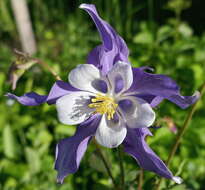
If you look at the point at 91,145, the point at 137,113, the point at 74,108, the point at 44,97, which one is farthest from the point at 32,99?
the point at 91,145

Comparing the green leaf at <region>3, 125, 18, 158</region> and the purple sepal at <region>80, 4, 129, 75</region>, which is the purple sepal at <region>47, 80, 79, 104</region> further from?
the green leaf at <region>3, 125, 18, 158</region>

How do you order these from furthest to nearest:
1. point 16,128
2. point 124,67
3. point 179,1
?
1. point 179,1
2. point 16,128
3. point 124,67

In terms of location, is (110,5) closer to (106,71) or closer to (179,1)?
(179,1)

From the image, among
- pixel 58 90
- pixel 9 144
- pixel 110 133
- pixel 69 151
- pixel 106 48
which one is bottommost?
pixel 9 144

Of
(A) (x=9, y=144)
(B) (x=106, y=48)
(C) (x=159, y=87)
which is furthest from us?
(A) (x=9, y=144)

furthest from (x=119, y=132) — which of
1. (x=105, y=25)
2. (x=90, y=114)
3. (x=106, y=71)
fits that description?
(x=105, y=25)

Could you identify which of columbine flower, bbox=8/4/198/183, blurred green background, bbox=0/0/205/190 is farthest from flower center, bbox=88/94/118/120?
blurred green background, bbox=0/0/205/190

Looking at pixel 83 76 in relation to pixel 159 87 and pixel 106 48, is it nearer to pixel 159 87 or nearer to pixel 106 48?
pixel 106 48

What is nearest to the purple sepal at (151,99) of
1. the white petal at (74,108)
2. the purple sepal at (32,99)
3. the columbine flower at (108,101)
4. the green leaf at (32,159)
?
the columbine flower at (108,101)
